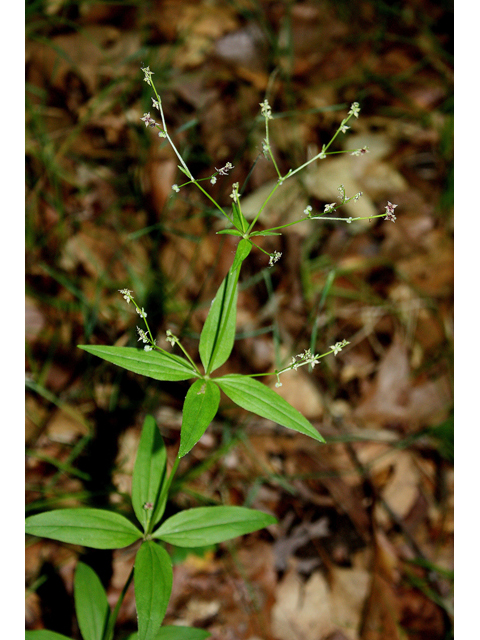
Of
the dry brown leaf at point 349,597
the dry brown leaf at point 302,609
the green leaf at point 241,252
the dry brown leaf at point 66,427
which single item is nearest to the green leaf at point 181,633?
the dry brown leaf at point 302,609

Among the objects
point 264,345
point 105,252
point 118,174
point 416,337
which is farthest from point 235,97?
point 416,337

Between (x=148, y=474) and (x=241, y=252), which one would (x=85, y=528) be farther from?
(x=241, y=252)

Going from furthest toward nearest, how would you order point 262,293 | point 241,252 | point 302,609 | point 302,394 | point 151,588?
1. point 262,293
2. point 302,394
3. point 302,609
4. point 151,588
5. point 241,252

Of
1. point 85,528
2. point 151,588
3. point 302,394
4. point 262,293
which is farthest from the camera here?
point 262,293

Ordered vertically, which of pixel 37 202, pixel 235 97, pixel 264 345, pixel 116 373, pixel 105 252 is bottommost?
pixel 116 373

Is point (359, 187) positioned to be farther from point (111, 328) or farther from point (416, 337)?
point (111, 328)

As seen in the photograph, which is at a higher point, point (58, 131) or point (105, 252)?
point (58, 131)

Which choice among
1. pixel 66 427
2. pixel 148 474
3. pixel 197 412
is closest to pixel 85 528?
pixel 148 474
